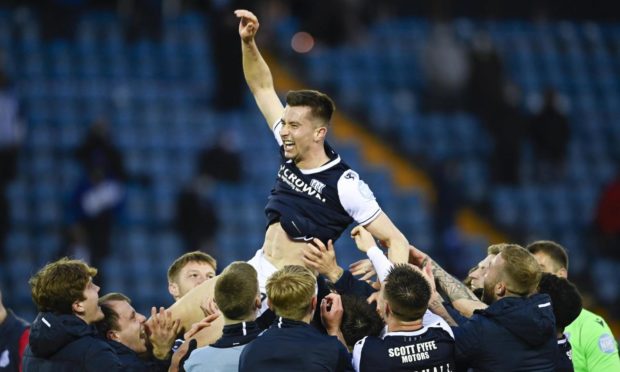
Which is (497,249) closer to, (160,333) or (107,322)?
(160,333)

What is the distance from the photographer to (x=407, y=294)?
634 cm

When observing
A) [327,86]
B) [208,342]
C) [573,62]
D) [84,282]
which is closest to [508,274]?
[208,342]

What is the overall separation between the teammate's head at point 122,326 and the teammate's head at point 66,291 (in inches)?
11.9

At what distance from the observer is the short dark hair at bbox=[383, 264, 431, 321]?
6.34 meters

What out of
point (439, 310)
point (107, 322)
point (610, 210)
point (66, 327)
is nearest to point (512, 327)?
point (439, 310)

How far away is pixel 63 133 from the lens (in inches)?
624

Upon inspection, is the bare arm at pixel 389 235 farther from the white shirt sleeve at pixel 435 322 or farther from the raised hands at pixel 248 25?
the raised hands at pixel 248 25

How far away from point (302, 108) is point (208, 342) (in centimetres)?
159

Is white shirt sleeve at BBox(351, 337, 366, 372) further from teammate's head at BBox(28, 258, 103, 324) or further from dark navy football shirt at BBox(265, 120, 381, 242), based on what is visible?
teammate's head at BBox(28, 258, 103, 324)

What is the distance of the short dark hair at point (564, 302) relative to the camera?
7.10 m

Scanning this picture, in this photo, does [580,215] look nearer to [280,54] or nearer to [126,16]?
[280,54]

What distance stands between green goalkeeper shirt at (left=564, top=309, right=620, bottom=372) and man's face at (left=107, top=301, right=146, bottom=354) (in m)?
2.83

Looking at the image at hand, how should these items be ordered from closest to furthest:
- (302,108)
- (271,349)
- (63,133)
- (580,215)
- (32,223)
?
(271,349), (302,108), (32,223), (63,133), (580,215)

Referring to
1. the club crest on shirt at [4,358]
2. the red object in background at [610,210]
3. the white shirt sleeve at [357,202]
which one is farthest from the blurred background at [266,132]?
the white shirt sleeve at [357,202]
